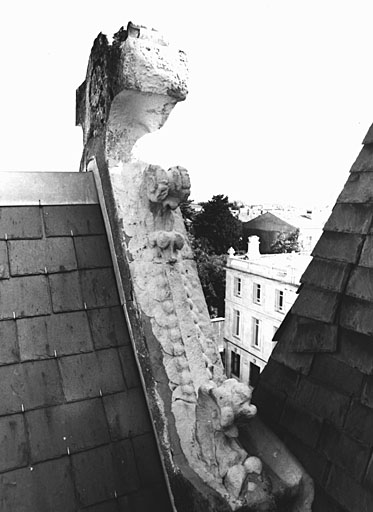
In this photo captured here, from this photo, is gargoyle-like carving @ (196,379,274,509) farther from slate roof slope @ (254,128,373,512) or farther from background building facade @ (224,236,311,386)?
background building facade @ (224,236,311,386)

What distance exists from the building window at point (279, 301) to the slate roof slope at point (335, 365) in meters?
15.4

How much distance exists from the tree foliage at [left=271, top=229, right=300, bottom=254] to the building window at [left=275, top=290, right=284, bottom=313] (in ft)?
30.7

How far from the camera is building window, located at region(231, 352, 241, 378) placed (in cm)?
2259

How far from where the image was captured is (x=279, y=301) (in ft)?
60.0

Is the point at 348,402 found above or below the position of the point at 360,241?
below

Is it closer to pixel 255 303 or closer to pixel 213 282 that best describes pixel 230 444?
pixel 255 303

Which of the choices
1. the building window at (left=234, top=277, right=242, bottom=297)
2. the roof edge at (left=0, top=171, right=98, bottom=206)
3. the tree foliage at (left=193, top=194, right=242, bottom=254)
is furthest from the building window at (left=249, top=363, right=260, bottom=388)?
the roof edge at (left=0, top=171, right=98, bottom=206)

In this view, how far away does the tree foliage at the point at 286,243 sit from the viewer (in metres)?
27.9

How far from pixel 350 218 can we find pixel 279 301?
1594 cm

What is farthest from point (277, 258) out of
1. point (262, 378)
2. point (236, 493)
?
point (236, 493)

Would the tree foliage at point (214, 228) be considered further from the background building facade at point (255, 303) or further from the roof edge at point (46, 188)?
the roof edge at point (46, 188)

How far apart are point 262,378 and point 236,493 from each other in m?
1.30

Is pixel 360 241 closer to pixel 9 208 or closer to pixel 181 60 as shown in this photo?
pixel 181 60

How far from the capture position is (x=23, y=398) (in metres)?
2.14
